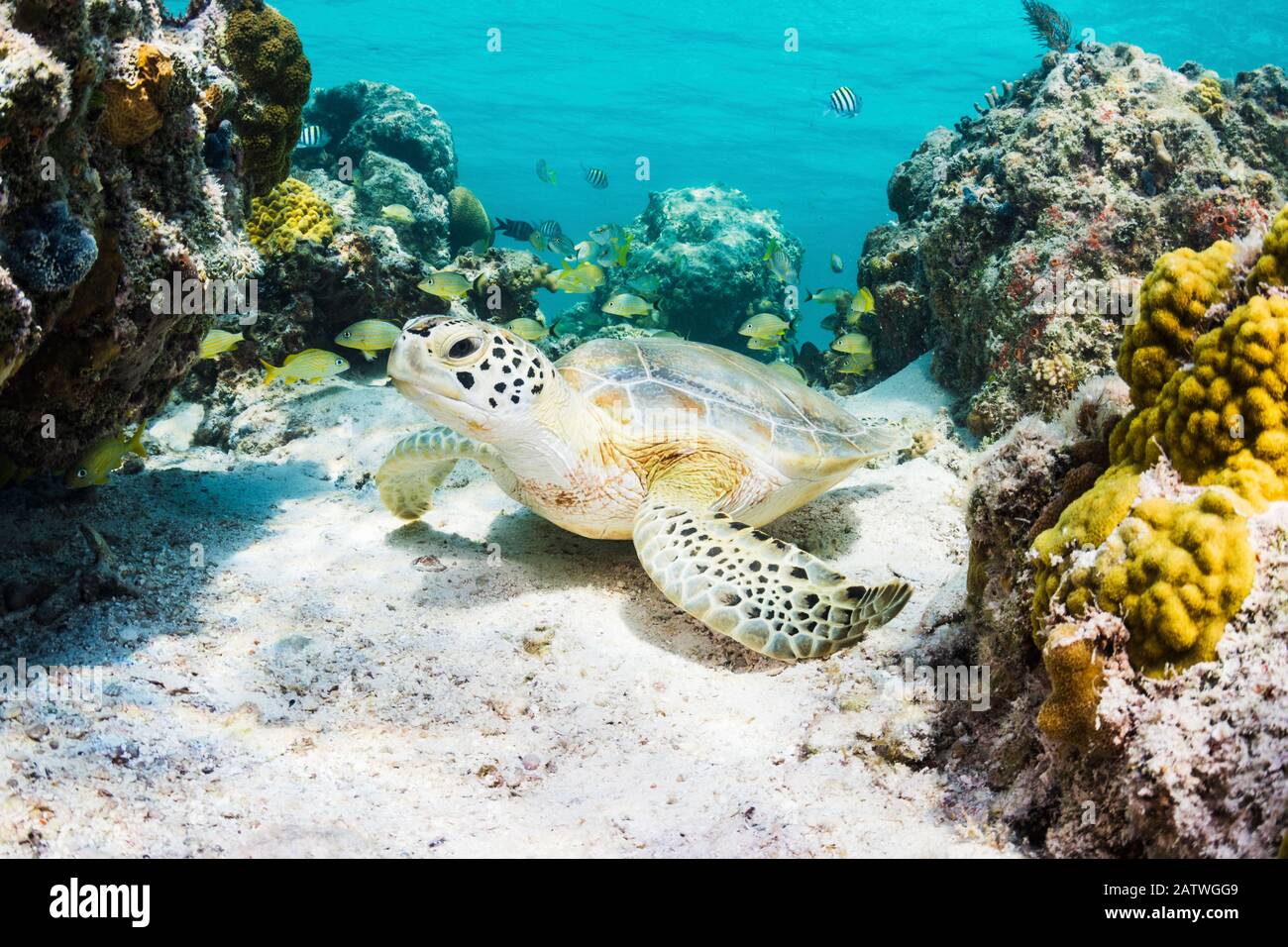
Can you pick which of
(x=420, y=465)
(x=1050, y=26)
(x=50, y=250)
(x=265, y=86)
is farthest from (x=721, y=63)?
(x=50, y=250)

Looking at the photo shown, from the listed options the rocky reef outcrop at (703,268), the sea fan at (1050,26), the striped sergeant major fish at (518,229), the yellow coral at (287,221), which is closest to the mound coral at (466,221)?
the striped sergeant major fish at (518,229)

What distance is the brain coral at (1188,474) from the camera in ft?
5.52

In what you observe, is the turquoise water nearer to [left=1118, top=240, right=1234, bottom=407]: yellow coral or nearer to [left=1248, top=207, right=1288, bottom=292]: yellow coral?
[left=1118, top=240, right=1234, bottom=407]: yellow coral

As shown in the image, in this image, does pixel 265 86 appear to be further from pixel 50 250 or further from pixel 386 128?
pixel 386 128

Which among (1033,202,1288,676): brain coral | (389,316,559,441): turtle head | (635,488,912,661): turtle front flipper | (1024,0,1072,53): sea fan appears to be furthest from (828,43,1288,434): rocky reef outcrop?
(389,316,559,441): turtle head

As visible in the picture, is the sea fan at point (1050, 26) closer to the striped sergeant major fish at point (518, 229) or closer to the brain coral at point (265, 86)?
the striped sergeant major fish at point (518, 229)

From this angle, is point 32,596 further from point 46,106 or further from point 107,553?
point 46,106

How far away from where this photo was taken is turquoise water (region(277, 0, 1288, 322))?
33.2 metres

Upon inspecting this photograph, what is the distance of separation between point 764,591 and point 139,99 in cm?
352

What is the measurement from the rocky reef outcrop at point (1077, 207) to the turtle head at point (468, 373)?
3877 millimetres

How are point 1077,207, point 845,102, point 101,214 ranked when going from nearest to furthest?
point 101,214 < point 1077,207 < point 845,102

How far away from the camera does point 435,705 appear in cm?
286

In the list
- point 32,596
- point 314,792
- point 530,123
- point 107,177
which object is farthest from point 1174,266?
point 530,123

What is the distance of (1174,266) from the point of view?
2.17 meters
